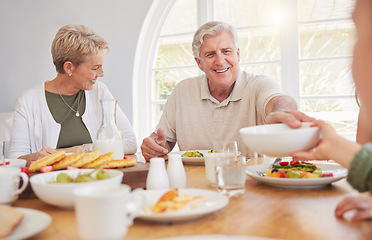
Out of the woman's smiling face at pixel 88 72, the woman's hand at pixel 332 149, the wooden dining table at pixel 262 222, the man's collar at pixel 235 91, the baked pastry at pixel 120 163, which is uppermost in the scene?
the woman's smiling face at pixel 88 72

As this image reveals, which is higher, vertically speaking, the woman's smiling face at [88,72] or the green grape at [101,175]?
the woman's smiling face at [88,72]

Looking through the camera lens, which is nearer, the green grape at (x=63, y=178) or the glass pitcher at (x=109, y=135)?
the green grape at (x=63, y=178)

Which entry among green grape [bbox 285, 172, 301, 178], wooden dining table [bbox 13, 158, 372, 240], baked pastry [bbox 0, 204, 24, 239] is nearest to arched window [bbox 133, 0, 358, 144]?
green grape [bbox 285, 172, 301, 178]

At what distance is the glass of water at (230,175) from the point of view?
108 cm

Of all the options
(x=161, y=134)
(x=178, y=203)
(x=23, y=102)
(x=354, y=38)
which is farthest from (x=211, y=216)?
(x=23, y=102)

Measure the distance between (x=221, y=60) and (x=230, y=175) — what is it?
1309 millimetres

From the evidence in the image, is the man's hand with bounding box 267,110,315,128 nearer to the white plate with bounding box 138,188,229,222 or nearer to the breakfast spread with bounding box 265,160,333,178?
the breakfast spread with bounding box 265,160,333,178

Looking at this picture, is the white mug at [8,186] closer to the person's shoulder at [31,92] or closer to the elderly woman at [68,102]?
the elderly woman at [68,102]

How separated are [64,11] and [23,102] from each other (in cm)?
200

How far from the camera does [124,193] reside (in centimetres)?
67

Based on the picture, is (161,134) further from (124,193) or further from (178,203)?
(124,193)

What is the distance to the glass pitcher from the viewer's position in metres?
1.54

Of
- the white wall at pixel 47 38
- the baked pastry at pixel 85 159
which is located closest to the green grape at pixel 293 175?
the baked pastry at pixel 85 159

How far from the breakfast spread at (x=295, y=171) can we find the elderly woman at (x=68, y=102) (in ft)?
4.62
